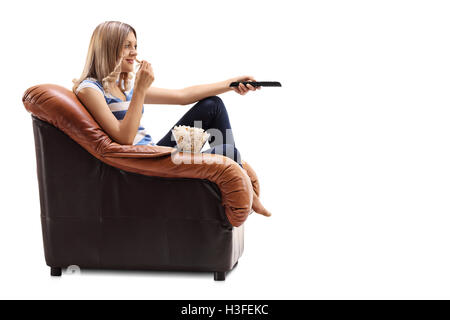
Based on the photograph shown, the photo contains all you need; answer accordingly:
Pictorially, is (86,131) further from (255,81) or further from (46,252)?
(255,81)

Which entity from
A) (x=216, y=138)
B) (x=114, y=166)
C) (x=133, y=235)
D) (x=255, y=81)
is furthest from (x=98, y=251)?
(x=255, y=81)

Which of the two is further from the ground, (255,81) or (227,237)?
(255,81)

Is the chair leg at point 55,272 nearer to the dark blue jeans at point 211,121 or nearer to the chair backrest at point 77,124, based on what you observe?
the chair backrest at point 77,124

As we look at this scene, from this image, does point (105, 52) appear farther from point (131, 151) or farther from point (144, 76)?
point (131, 151)

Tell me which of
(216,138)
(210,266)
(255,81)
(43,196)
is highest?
(255,81)

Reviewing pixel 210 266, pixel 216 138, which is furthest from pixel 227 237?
pixel 216 138

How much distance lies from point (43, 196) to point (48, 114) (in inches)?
17.1

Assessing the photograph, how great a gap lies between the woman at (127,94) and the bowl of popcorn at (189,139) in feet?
0.39

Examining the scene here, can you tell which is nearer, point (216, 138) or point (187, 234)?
point (187, 234)

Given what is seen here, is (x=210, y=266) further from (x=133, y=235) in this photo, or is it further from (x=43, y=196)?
(x=43, y=196)

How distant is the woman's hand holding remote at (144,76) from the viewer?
346 cm

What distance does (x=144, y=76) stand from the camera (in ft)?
11.4

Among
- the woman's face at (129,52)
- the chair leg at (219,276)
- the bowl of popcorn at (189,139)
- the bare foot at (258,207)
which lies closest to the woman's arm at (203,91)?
the woman's face at (129,52)

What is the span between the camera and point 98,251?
353 centimetres
